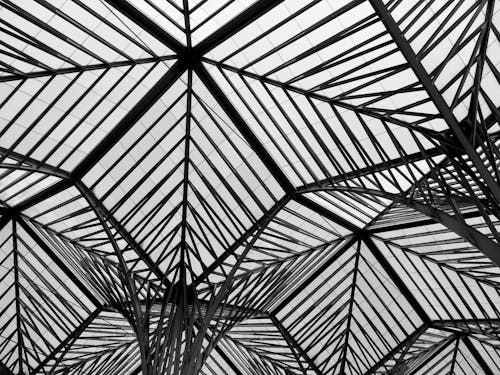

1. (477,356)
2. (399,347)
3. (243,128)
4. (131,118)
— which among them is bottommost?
(477,356)

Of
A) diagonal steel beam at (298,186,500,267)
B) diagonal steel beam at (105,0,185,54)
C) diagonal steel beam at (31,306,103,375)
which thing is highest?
diagonal steel beam at (105,0,185,54)

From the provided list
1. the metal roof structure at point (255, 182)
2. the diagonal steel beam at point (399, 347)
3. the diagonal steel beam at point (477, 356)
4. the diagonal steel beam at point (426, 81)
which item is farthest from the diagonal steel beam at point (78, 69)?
the diagonal steel beam at point (477, 356)

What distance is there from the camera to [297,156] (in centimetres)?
2327

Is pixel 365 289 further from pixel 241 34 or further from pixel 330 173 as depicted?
pixel 241 34

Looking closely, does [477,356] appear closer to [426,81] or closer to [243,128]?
[243,128]

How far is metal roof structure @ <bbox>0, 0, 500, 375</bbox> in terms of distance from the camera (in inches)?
703

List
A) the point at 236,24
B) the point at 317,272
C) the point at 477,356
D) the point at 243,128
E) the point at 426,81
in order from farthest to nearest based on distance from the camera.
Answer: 1. the point at 477,356
2. the point at 317,272
3. the point at 243,128
4. the point at 236,24
5. the point at 426,81

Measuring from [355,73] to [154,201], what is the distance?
1169 centimetres

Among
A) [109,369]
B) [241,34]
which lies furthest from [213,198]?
[109,369]

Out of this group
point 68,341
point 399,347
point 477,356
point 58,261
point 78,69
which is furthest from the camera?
point 68,341

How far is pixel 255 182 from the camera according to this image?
25672 millimetres

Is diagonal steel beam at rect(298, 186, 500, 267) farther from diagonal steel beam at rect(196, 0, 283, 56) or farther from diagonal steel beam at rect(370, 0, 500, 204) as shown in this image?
diagonal steel beam at rect(196, 0, 283, 56)

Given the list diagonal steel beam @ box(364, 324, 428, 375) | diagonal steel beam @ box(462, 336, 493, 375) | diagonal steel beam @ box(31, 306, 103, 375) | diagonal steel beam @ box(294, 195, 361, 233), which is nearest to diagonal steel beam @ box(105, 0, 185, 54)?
diagonal steel beam @ box(294, 195, 361, 233)

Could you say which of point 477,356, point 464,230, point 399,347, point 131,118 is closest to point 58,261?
point 131,118
